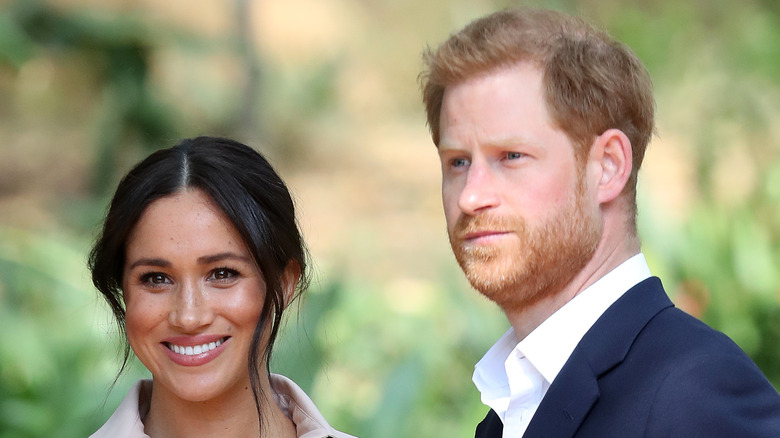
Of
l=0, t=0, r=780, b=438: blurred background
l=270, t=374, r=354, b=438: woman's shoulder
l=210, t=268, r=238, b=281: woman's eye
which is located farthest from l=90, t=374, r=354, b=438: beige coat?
l=0, t=0, r=780, b=438: blurred background

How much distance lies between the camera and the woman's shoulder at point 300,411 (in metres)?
2.49

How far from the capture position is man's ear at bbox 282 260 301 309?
2475 mm

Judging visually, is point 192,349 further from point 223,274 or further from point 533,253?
point 533,253

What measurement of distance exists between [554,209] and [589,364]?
326 millimetres

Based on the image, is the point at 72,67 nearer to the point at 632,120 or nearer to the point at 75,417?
the point at 75,417

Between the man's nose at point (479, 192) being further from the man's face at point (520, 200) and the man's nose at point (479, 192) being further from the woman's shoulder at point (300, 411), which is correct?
the woman's shoulder at point (300, 411)

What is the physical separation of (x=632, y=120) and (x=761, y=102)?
167 inches

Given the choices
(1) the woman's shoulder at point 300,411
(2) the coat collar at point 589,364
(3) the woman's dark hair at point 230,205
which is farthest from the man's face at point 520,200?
(1) the woman's shoulder at point 300,411

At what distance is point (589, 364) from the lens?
1.98 meters

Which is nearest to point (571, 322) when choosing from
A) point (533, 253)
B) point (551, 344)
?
point (551, 344)

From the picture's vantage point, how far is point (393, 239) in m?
7.21

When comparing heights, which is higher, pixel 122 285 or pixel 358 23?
pixel 358 23

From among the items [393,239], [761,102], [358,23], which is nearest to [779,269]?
[761,102]

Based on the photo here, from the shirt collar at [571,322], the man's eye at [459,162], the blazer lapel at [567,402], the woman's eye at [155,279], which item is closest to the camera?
the blazer lapel at [567,402]
